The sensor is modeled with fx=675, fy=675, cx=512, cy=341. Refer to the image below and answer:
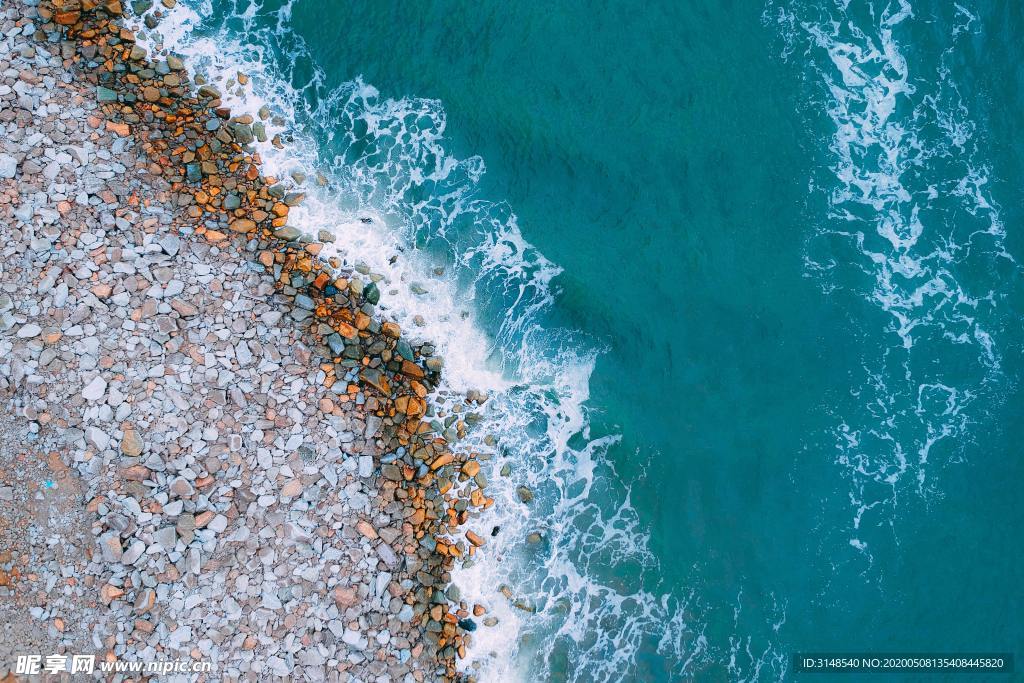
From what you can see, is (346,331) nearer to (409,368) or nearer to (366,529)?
(409,368)

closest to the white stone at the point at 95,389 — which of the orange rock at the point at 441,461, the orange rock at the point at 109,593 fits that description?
the orange rock at the point at 109,593

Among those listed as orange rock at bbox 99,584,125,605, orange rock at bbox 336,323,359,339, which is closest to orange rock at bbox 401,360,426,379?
orange rock at bbox 336,323,359,339

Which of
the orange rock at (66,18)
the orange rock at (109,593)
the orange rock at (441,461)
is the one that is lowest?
the orange rock at (109,593)

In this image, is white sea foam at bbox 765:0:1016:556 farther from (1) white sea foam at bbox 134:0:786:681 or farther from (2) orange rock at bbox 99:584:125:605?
(2) orange rock at bbox 99:584:125:605

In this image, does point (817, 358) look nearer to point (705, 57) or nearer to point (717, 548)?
point (717, 548)

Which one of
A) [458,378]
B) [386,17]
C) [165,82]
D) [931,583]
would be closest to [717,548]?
[931,583]

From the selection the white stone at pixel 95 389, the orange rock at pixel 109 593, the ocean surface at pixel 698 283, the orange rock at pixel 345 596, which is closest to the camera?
the orange rock at pixel 109 593

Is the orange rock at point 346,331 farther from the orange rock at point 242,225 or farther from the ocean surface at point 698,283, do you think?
the orange rock at point 242,225

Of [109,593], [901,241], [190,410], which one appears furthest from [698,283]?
[109,593]
